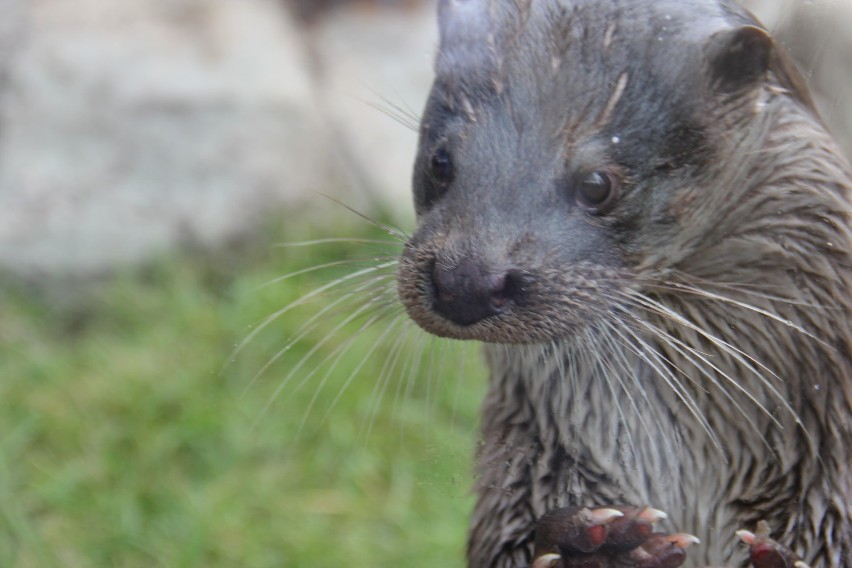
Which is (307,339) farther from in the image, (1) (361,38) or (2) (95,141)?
(1) (361,38)

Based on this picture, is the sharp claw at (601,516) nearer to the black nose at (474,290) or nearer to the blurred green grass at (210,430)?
the black nose at (474,290)

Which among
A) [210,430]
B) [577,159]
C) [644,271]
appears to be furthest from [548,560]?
[210,430]

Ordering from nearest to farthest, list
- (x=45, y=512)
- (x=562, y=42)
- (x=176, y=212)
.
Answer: (x=562, y=42) → (x=45, y=512) → (x=176, y=212)

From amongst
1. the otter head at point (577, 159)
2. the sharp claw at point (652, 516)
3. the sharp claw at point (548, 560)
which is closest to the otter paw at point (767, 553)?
the sharp claw at point (652, 516)

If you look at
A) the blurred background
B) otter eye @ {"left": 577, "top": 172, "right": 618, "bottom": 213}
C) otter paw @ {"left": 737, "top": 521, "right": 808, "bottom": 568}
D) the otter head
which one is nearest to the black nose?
the otter head

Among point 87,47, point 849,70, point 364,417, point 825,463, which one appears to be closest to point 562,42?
point 849,70

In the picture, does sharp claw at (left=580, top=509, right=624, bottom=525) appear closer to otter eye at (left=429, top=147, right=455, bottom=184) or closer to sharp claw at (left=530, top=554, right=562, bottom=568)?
sharp claw at (left=530, top=554, right=562, bottom=568)
